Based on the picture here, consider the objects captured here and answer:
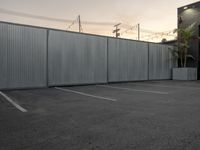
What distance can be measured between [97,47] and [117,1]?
525 cm

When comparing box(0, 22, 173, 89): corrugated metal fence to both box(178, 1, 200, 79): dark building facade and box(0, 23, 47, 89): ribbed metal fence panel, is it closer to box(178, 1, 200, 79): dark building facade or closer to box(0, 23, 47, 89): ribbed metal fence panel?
box(0, 23, 47, 89): ribbed metal fence panel

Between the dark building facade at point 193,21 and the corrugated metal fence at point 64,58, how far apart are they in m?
4.53

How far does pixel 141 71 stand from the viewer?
1489 cm

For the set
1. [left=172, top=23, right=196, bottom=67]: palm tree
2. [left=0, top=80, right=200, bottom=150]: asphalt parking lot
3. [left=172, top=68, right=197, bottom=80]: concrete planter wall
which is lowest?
[left=0, top=80, right=200, bottom=150]: asphalt parking lot

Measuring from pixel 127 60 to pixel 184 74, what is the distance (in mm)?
5759

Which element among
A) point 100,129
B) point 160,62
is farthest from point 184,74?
point 100,129

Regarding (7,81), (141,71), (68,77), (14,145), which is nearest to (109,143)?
(14,145)

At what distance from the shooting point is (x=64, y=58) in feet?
36.2

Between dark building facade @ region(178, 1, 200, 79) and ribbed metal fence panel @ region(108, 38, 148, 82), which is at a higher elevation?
dark building facade @ region(178, 1, 200, 79)

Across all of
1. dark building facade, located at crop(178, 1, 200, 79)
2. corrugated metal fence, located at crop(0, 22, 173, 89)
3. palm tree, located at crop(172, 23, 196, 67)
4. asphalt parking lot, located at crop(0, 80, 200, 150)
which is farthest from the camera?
dark building facade, located at crop(178, 1, 200, 79)

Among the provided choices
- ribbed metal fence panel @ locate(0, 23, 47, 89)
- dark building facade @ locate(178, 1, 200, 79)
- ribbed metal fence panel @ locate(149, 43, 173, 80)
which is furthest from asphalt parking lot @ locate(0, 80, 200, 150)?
dark building facade @ locate(178, 1, 200, 79)

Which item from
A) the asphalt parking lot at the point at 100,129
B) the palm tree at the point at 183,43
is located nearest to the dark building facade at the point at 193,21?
the palm tree at the point at 183,43

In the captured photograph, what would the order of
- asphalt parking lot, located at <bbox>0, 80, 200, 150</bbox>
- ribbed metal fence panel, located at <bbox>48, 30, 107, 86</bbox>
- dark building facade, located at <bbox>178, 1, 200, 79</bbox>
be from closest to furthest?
asphalt parking lot, located at <bbox>0, 80, 200, 150</bbox> < ribbed metal fence panel, located at <bbox>48, 30, 107, 86</bbox> < dark building facade, located at <bbox>178, 1, 200, 79</bbox>

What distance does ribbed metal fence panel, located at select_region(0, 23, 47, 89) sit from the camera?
9.16 meters
